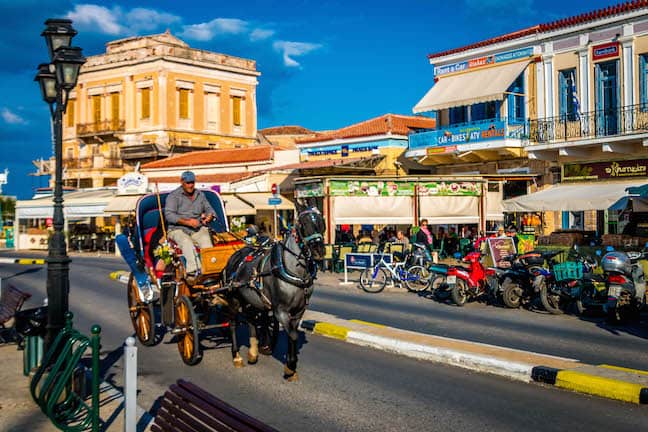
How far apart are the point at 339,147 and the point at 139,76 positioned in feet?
79.8

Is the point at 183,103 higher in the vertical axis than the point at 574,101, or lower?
higher

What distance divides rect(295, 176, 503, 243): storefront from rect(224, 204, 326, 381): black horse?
48.3 ft

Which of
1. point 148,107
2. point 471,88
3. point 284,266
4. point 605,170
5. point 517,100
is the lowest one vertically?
point 284,266

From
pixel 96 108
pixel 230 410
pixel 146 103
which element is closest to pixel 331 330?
pixel 230 410

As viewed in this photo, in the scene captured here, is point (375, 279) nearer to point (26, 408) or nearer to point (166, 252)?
point (166, 252)

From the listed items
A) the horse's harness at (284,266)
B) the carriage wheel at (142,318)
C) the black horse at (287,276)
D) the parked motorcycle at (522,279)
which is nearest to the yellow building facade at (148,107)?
the parked motorcycle at (522,279)

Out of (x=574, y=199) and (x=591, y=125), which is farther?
(x=591, y=125)

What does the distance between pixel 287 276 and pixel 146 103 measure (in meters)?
49.7

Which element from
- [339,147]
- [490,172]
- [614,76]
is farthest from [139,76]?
[614,76]

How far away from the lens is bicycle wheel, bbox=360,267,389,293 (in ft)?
63.9

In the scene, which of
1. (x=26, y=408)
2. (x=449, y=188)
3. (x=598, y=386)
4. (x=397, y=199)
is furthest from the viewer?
(x=449, y=188)

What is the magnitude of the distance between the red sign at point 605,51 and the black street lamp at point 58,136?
859 inches

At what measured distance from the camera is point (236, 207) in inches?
1328

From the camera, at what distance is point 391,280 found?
20.1m
